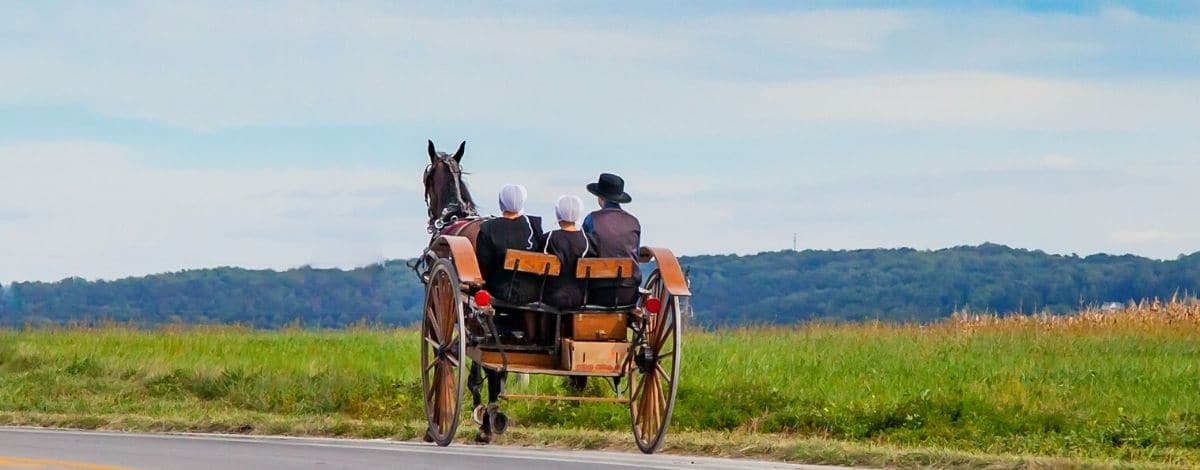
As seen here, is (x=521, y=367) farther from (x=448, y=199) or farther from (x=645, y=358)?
(x=448, y=199)

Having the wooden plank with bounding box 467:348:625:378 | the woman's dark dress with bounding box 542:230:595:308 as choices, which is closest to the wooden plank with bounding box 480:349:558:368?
the wooden plank with bounding box 467:348:625:378

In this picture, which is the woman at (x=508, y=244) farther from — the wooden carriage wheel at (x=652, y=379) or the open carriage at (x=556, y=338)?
the wooden carriage wheel at (x=652, y=379)

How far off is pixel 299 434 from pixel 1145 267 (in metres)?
74.7

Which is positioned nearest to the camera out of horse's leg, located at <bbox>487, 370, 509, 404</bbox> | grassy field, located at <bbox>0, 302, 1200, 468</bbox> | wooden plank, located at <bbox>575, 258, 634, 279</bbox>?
wooden plank, located at <bbox>575, 258, 634, 279</bbox>

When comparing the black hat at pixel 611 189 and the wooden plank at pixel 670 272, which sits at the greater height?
the black hat at pixel 611 189

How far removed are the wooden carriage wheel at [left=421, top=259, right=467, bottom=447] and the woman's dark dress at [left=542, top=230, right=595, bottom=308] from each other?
0.85 metres

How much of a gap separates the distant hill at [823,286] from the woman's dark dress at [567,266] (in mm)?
43430

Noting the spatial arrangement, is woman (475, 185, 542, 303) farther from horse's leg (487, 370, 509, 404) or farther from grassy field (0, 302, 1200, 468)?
grassy field (0, 302, 1200, 468)

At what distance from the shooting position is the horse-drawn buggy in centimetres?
1614

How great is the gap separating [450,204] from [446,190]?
9.1 inches

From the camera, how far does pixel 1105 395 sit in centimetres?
2098

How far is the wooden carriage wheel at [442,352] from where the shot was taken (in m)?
16.5

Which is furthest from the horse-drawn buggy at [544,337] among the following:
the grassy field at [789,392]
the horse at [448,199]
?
the horse at [448,199]

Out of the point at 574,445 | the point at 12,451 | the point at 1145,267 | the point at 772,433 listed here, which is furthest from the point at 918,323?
the point at 1145,267
